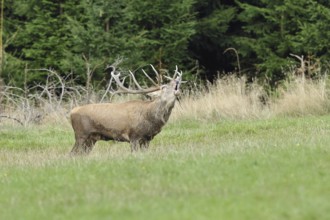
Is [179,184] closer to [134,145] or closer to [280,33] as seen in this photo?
[134,145]

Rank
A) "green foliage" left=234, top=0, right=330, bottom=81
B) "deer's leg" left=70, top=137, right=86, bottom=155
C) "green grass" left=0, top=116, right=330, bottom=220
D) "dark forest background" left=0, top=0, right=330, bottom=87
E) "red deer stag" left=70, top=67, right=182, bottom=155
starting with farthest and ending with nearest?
1. "green foliage" left=234, top=0, right=330, bottom=81
2. "dark forest background" left=0, top=0, right=330, bottom=87
3. "deer's leg" left=70, top=137, right=86, bottom=155
4. "red deer stag" left=70, top=67, right=182, bottom=155
5. "green grass" left=0, top=116, right=330, bottom=220

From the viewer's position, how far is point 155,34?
98.6 feet

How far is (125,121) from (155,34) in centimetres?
1569

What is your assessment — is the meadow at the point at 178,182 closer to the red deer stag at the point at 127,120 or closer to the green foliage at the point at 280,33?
the red deer stag at the point at 127,120

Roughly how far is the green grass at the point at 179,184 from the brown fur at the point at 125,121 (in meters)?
0.78

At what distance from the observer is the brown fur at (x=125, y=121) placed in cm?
1449

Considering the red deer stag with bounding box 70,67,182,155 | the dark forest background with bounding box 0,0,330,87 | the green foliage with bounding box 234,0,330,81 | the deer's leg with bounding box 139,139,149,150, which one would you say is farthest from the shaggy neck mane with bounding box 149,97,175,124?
the green foliage with bounding box 234,0,330,81

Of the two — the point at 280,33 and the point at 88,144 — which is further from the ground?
the point at 88,144

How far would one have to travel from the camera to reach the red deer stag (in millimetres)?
14477

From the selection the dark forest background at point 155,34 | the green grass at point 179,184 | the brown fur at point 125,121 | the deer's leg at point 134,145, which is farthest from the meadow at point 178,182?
the dark forest background at point 155,34

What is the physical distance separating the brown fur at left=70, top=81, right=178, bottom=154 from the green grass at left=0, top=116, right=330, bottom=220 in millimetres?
784

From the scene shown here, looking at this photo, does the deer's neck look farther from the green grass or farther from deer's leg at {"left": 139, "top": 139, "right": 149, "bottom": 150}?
the green grass

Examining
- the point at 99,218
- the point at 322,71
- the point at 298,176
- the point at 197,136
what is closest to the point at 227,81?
the point at 322,71

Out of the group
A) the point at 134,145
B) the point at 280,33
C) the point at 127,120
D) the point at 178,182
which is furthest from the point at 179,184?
the point at 280,33
